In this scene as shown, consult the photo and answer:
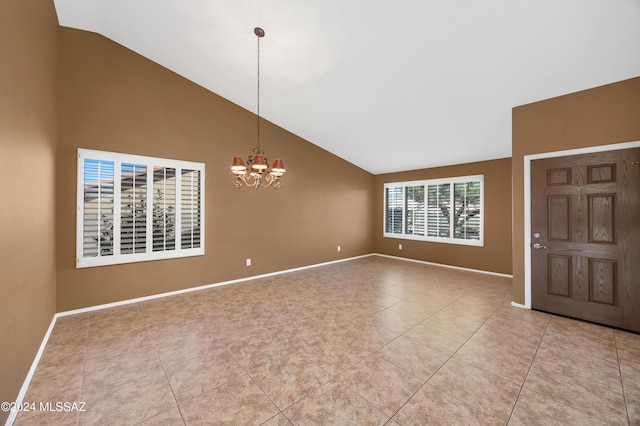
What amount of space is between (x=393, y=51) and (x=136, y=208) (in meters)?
4.18

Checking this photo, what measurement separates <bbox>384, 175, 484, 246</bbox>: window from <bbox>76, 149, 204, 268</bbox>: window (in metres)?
5.19

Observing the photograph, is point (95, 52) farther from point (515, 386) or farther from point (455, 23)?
point (515, 386)

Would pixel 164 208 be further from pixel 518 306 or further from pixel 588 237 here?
pixel 588 237

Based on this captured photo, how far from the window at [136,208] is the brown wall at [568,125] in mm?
5027

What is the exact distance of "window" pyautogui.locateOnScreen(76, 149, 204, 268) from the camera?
3.41 metres

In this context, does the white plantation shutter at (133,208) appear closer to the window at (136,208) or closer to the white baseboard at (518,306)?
the window at (136,208)

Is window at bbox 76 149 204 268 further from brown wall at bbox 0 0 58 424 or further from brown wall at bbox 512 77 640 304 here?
brown wall at bbox 512 77 640 304

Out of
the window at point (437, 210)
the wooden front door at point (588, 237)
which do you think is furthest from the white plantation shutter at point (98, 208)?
the window at point (437, 210)

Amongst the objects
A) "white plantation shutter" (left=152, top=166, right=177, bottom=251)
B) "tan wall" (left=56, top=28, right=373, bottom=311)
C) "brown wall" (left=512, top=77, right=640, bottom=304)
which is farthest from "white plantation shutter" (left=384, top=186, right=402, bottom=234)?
"white plantation shutter" (left=152, top=166, right=177, bottom=251)

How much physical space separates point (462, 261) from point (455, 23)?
4.98m

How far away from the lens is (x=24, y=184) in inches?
78.7

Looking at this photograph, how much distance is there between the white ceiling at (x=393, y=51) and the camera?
2.40m

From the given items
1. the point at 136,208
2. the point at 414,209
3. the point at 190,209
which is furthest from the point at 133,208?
the point at 414,209

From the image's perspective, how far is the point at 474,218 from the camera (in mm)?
5719
